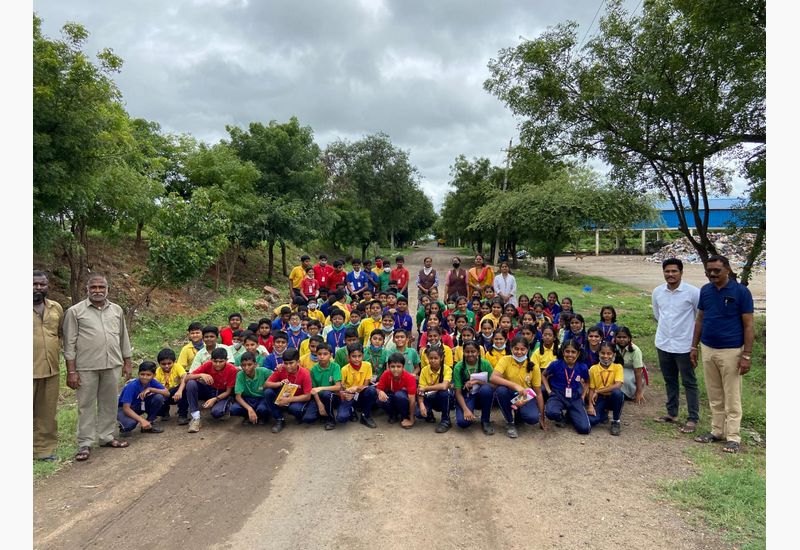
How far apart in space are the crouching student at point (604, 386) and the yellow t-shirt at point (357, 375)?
2.62 m

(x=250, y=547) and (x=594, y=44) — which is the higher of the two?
(x=594, y=44)

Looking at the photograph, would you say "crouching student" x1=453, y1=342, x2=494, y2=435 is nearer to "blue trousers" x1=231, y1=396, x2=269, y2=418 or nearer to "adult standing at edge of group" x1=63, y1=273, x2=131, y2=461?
"blue trousers" x1=231, y1=396, x2=269, y2=418

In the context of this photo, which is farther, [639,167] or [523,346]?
[639,167]

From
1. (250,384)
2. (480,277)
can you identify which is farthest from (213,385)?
(480,277)

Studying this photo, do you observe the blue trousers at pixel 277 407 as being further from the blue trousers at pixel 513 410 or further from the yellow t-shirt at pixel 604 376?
the yellow t-shirt at pixel 604 376

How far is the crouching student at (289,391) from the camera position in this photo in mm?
5770

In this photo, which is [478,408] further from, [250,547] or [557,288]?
[557,288]

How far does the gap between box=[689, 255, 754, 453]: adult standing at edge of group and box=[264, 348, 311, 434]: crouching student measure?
4.32m

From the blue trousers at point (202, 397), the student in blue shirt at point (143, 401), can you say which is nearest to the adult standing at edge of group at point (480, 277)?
the blue trousers at point (202, 397)

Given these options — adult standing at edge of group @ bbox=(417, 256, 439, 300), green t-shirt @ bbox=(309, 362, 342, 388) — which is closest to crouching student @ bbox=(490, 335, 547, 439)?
green t-shirt @ bbox=(309, 362, 342, 388)

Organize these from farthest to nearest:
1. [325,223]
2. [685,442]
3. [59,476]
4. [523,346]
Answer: [325,223]
[523,346]
[685,442]
[59,476]

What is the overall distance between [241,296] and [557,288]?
12.1 meters

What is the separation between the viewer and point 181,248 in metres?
9.66

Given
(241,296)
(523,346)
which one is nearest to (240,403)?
(523,346)
